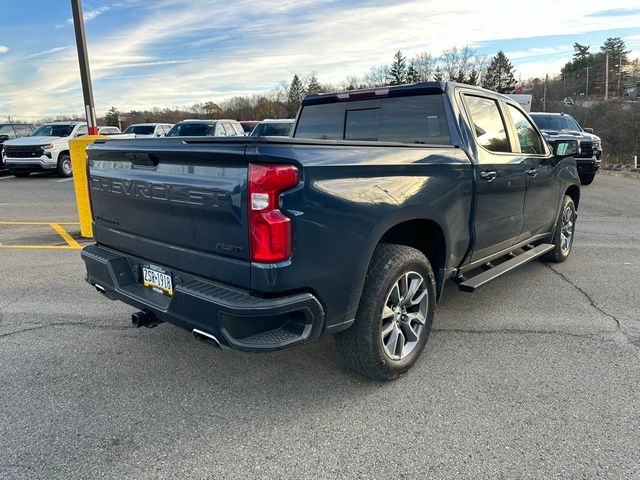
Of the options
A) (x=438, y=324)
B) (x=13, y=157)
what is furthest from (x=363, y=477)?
(x=13, y=157)

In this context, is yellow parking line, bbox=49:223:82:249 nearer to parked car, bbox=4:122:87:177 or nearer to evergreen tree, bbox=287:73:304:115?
parked car, bbox=4:122:87:177

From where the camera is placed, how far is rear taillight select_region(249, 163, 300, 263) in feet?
7.68

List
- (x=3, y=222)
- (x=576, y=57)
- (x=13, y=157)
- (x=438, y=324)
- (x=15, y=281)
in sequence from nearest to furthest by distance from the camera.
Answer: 1. (x=438, y=324)
2. (x=15, y=281)
3. (x=3, y=222)
4. (x=13, y=157)
5. (x=576, y=57)

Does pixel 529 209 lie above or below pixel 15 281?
above

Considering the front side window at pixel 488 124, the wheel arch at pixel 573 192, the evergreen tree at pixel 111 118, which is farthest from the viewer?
the evergreen tree at pixel 111 118

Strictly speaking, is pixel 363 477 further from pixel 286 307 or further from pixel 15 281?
pixel 15 281

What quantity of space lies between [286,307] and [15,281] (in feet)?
14.4

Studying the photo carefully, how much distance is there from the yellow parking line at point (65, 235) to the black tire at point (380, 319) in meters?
5.41

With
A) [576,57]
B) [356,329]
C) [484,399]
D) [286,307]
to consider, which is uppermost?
[576,57]

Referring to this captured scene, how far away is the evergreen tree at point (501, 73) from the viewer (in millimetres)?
76250

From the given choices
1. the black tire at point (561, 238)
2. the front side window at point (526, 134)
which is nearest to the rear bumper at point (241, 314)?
the front side window at point (526, 134)

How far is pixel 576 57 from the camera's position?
8850 centimetres

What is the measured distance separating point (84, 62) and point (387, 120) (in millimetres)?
7405

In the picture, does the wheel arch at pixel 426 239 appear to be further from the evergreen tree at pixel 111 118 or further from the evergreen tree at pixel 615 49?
the evergreen tree at pixel 615 49
